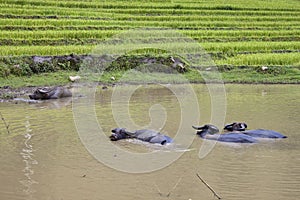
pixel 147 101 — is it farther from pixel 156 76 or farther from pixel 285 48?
pixel 285 48

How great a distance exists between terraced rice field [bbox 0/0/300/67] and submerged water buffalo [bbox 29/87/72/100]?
12.6 feet

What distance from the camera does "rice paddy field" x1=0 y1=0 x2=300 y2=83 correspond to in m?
17.7

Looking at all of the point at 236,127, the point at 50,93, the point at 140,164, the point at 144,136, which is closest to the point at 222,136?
the point at 236,127

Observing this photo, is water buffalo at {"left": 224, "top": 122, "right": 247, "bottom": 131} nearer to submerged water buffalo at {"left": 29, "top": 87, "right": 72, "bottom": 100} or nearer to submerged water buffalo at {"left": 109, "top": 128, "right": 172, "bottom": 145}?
submerged water buffalo at {"left": 109, "top": 128, "right": 172, "bottom": 145}

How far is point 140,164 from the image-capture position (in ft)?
21.7

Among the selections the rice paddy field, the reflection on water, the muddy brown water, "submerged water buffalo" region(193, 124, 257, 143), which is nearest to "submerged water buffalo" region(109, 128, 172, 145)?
the muddy brown water

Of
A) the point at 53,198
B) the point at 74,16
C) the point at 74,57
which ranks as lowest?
the point at 53,198

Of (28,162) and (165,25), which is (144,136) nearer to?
(28,162)

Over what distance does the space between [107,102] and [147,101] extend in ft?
2.79

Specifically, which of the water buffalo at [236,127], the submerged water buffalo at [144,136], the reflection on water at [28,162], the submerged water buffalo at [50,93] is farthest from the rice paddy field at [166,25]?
the water buffalo at [236,127]

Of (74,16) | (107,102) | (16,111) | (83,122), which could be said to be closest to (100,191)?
(83,122)

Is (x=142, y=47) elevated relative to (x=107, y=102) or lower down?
elevated

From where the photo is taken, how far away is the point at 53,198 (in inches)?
208

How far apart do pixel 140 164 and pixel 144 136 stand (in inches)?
48.9
